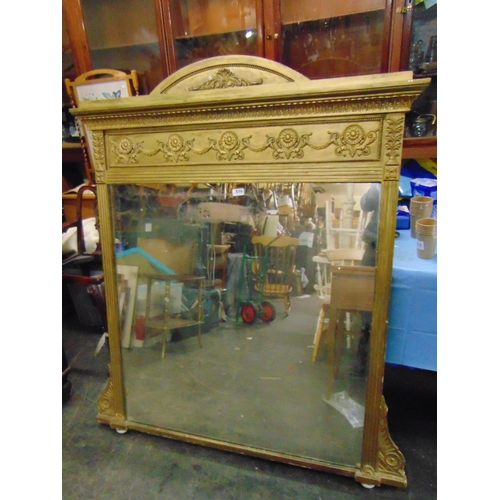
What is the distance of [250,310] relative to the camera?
1.17 m

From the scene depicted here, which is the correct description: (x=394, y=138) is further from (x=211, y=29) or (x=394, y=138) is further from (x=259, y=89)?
(x=211, y=29)

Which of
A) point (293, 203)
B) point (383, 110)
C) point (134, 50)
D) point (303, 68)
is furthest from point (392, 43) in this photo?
point (134, 50)

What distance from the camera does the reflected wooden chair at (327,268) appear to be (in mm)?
1013

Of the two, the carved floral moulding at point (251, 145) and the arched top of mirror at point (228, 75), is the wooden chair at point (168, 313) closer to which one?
the carved floral moulding at point (251, 145)

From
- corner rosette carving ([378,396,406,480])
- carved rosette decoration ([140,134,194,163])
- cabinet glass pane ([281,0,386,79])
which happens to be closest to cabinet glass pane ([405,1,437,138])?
cabinet glass pane ([281,0,386,79])

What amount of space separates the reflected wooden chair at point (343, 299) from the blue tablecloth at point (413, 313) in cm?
12

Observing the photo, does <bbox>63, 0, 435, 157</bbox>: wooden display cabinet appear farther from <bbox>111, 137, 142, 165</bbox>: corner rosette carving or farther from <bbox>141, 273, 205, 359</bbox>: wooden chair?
<bbox>141, 273, 205, 359</bbox>: wooden chair

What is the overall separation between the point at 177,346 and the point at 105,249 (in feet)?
1.59

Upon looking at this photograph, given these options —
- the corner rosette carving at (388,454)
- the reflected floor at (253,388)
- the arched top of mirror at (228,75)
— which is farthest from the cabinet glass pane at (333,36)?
the corner rosette carving at (388,454)

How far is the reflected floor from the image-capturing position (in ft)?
3.67

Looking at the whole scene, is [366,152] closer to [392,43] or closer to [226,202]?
[226,202]

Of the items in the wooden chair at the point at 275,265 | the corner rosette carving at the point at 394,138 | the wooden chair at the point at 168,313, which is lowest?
the wooden chair at the point at 168,313

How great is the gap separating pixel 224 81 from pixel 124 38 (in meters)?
1.17

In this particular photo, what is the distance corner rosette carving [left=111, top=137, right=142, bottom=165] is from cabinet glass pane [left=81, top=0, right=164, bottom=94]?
0.79m
